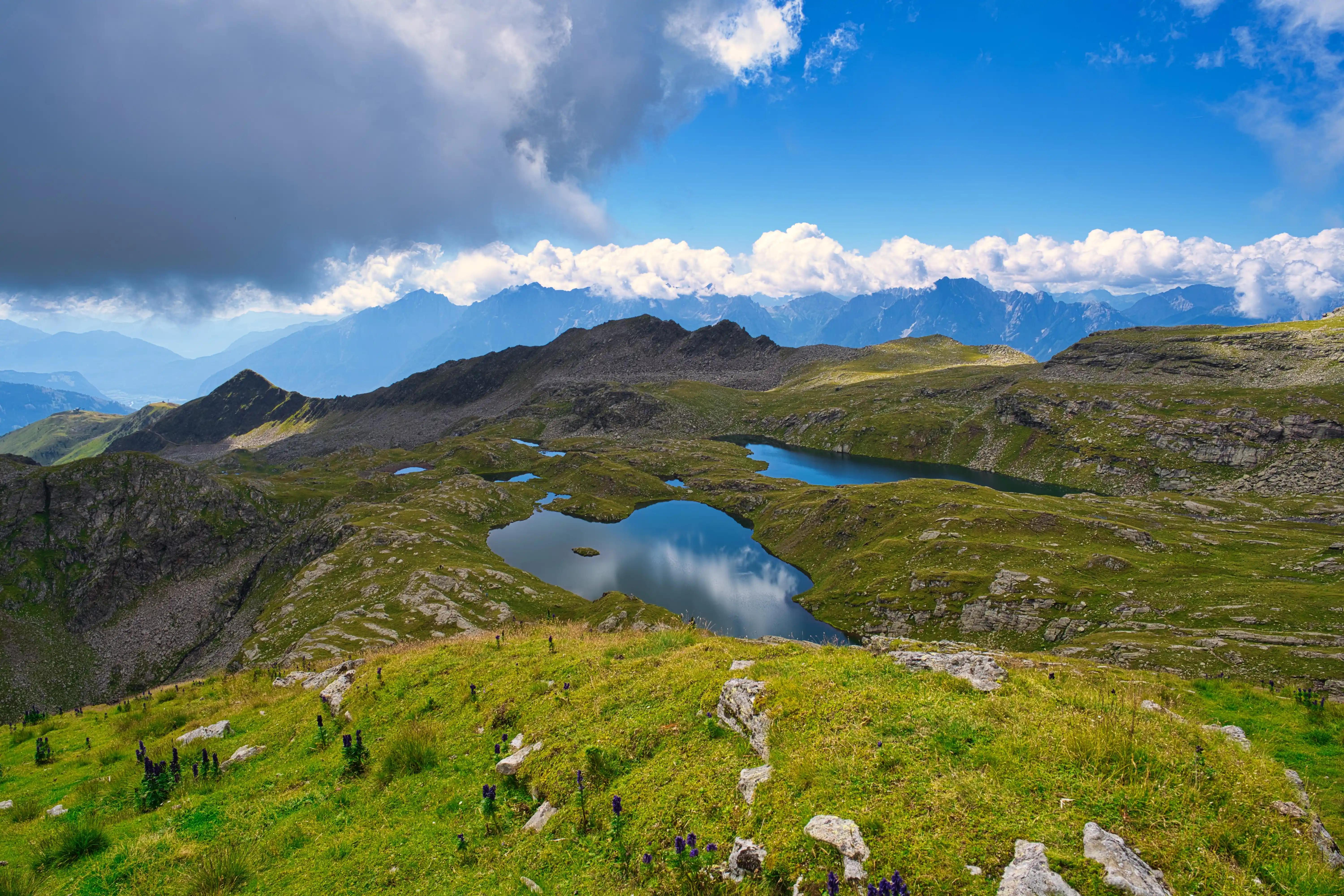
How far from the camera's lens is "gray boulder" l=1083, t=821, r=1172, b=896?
20.6 feet

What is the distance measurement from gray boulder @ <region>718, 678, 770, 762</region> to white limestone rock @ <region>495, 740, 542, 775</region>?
459 centimetres

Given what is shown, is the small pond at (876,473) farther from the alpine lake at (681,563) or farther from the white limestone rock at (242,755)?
the white limestone rock at (242,755)

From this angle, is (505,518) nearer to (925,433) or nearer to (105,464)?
(105,464)

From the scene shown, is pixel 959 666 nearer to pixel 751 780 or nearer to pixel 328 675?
pixel 751 780

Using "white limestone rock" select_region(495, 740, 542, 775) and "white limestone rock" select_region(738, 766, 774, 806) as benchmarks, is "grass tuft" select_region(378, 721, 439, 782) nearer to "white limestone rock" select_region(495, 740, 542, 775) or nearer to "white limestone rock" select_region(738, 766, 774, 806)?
"white limestone rock" select_region(495, 740, 542, 775)

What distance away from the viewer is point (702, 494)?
5482 inches

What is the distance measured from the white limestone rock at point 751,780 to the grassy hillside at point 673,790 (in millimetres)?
242

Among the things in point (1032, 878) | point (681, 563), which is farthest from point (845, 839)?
point (681, 563)

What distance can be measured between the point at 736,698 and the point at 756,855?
4.01 m

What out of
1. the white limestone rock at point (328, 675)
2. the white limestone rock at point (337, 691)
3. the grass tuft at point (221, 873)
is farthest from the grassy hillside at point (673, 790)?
the white limestone rock at point (328, 675)

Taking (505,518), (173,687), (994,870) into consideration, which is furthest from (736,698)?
(505,518)

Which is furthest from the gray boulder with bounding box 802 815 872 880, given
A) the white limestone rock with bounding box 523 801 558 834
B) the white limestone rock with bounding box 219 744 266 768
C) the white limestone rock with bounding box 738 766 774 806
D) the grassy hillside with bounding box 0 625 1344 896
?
the white limestone rock with bounding box 219 744 266 768

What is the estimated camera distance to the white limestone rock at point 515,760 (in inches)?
467

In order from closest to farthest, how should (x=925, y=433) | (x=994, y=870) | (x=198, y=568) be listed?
(x=994, y=870)
(x=198, y=568)
(x=925, y=433)
